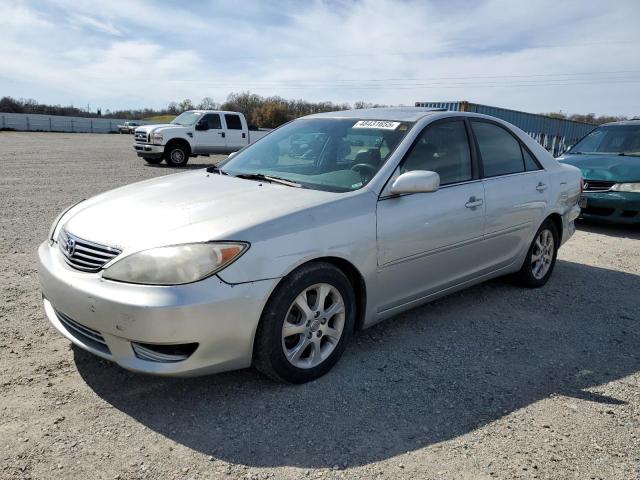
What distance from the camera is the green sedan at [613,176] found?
25.4 ft

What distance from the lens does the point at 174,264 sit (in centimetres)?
260

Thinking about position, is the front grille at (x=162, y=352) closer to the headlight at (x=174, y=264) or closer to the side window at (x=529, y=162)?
the headlight at (x=174, y=264)

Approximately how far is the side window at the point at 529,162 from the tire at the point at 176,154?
542 inches

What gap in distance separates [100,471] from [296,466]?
87 centimetres

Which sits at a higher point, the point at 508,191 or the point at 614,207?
the point at 508,191

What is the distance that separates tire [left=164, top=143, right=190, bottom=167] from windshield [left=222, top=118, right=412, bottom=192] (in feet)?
43.1

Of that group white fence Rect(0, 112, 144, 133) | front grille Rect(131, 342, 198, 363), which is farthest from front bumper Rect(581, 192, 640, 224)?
white fence Rect(0, 112, 144, 133)

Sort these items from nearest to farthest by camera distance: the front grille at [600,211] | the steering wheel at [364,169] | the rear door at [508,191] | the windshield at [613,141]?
1. the steering wheel at [364,169]
2. the rear door at [508,191]
3. the front grille at [600,211]
4. the windshield at [613,141]

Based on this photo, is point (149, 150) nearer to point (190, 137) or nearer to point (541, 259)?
point (190, 137)

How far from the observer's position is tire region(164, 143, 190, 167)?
16.8 meters

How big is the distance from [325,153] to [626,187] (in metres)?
5.97

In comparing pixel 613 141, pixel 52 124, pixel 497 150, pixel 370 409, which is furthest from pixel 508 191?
pixel 52 124

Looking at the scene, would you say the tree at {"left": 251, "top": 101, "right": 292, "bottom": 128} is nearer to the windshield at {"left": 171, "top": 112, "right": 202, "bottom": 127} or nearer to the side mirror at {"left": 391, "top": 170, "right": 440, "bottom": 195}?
the windshield at {"left": 171, "top": 112, "right": 202, "bottom": 127}

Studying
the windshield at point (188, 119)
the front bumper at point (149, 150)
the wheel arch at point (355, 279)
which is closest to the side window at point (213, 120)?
the windshield at point (188, 119)
